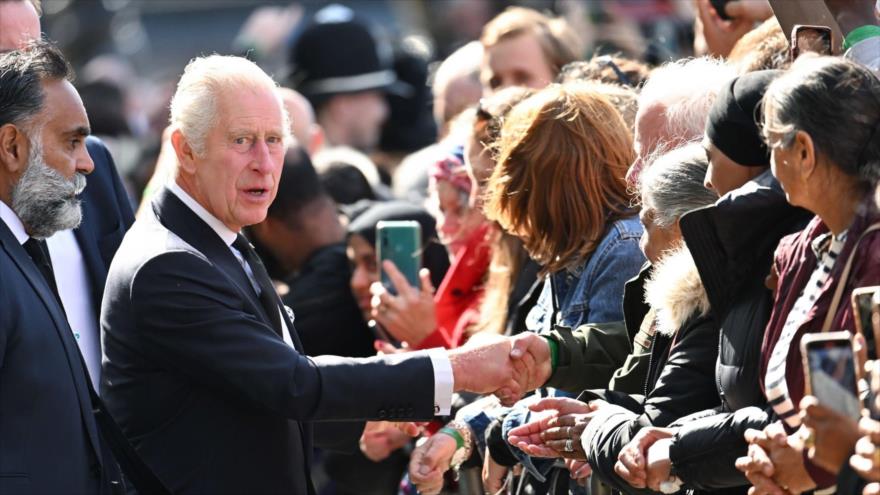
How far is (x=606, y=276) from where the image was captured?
441 cm

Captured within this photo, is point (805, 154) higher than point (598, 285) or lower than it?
higher

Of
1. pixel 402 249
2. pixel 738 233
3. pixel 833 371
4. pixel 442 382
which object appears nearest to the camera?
pixel 833 371

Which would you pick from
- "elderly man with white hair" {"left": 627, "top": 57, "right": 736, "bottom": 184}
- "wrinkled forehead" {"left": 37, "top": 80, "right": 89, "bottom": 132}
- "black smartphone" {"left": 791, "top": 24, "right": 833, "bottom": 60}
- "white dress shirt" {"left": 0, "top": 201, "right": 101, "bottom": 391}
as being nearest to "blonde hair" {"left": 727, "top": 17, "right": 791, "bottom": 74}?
"elderly man with white hair" {"left": 627, "top": 57, "right": 736, "bottom": 184}

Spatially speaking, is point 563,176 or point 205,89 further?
point 563,176

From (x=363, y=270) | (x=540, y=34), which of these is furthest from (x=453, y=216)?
(x=540, y=34)

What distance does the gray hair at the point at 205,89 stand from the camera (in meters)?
4.24

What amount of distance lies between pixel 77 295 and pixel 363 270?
1.69 meters

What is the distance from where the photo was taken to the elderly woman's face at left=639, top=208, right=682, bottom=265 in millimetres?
3908

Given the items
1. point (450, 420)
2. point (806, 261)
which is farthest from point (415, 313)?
point (806, 261)

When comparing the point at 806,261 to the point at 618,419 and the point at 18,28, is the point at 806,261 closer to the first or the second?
the point at 618,419

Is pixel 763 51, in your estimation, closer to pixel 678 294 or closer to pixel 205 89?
pixel 678 294

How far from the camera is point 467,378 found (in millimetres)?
4180

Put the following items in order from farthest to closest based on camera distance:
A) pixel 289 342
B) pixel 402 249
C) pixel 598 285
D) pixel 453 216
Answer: pixel 453 216, pixel 402 249, pixel 598 285, pixel 289 342

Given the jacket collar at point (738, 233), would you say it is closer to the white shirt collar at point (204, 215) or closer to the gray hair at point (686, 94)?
the gray hair at point (686, 94)
